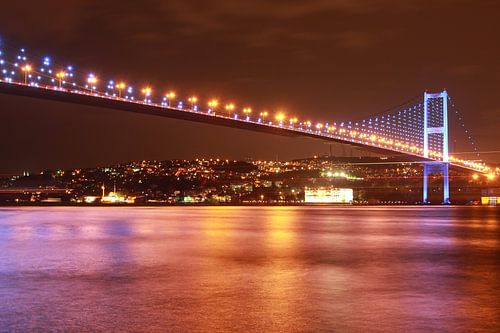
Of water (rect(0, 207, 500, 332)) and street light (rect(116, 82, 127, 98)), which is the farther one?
street light (rect(116, 82, 127, 98))

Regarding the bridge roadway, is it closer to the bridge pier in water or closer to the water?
the bridge pier in water

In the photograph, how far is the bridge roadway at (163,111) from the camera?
4220 cm

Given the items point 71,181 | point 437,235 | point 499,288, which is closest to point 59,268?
point 499,288

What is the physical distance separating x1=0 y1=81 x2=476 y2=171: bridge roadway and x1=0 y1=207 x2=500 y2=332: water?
3038 centimetres

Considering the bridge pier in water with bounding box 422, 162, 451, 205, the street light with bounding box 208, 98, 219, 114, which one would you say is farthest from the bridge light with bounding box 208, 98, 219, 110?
the bridge pier in water with bounding box 422, 162, 451, 205

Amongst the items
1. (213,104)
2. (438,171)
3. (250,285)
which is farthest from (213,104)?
(250,285)

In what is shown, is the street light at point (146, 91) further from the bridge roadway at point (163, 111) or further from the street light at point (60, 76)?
the street light at point (60, 76)

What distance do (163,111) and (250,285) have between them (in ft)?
139

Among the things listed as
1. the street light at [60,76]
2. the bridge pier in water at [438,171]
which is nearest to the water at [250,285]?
the bridge pier in water at [438,171]

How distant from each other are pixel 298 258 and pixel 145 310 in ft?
16.2

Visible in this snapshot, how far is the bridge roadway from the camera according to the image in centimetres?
4220

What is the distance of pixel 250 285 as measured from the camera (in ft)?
26.0

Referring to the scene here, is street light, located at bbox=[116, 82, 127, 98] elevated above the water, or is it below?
above

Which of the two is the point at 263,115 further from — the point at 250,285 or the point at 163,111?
the point at 250,285
